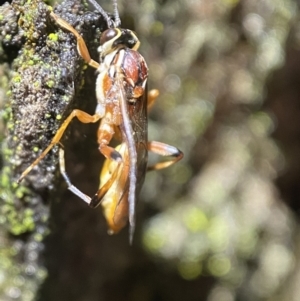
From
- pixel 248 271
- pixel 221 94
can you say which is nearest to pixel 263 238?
pixel 248 271

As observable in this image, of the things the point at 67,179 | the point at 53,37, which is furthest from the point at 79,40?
the point at 67,179

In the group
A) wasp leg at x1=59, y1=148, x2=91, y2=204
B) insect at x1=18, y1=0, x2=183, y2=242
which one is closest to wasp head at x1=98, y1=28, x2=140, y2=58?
insect at x1=18, y1=0, x2=183, y2=242

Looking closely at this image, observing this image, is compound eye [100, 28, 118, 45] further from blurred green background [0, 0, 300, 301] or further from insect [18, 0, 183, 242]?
blurred green background [0, 0, 300, 301]

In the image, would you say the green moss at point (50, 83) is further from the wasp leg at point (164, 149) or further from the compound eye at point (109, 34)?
the wasp leg at point (164, 149)

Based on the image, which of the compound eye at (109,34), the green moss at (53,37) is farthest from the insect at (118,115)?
the green moss at (53,37)

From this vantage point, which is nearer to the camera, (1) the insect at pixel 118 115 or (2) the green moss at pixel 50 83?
(2) the green moss at pixel 50 83

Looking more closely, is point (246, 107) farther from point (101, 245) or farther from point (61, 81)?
point (61, 81)

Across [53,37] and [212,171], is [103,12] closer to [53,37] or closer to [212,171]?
[53,37]
